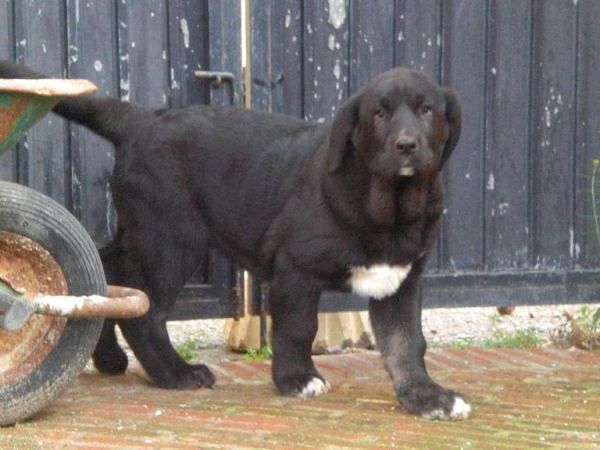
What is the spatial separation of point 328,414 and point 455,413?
1.51ft

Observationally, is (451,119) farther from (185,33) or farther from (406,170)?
(185,33)

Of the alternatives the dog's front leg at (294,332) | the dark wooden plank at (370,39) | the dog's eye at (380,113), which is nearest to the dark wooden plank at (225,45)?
the dark wooden plank at (370,39)

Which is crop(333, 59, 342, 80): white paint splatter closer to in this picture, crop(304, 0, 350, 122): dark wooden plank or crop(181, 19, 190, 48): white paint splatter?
crop(304, 0, 350, 122): dark wooden plank

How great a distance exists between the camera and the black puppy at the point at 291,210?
166 inches

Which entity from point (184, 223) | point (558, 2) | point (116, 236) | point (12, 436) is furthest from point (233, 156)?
point (558, 2)

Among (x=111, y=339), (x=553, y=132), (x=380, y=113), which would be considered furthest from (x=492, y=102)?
(x=111, y=339)

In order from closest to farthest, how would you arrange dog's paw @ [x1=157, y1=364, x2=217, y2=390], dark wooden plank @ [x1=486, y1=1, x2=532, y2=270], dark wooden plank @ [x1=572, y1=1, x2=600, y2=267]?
dog's paw @ [x1=157, y1=364, x2=217, y2=390] → dark wooden plank @ [x1=486, y1=1, x2=532, y2=270] → dark wooden plank @ [x1=572, y1=1, x2=600, y2=267]

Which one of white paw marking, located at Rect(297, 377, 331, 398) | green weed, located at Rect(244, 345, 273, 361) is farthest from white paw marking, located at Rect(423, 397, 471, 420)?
green weed, located at Rect(244, 345, 273, 361)

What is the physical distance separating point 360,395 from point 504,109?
2077 millimetres

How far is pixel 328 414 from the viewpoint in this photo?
13.7ft

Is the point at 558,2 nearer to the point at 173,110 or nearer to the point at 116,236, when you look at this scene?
the point at 173,110

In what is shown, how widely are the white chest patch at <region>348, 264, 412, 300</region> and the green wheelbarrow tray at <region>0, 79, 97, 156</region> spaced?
4.17 feet

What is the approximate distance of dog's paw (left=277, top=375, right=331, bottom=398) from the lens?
14.6 ft

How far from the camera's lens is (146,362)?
187 inches
